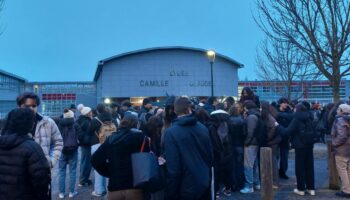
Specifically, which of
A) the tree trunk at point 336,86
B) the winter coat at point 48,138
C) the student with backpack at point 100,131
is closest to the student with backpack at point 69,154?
the student with backpack at point 100,131

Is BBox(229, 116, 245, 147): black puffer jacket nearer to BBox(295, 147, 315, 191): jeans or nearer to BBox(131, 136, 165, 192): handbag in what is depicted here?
BBox(295, 147, 315, 191): jeans

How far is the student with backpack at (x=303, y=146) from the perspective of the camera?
28.1 ft

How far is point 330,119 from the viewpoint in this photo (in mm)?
11227

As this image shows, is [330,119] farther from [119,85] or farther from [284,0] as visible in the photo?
[119,85]

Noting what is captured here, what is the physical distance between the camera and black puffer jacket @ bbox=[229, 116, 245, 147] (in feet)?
29.4

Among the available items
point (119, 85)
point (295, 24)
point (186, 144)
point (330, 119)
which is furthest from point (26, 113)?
point (119, 85)

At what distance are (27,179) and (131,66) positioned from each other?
166 ft

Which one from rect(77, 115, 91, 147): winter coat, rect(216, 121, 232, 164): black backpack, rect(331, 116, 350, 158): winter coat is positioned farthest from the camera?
rect(77, 115, 91, 147): winter coat

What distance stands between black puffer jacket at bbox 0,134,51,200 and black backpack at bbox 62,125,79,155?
16.3ft

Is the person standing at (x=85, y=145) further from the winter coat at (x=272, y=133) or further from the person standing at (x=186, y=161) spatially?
the person standing at (x=186, y=161)

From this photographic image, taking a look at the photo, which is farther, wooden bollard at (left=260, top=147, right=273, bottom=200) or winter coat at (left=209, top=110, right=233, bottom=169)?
winter coat at (left=209, top=110, right=233, bottom=169)

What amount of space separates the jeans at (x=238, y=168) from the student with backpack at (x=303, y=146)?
4.10 ft

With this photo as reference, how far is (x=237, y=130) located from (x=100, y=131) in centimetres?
322

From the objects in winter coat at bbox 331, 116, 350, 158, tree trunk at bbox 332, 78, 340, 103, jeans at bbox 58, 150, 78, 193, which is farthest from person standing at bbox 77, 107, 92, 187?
tree trunk at bbox 332, 78, 340, 103
